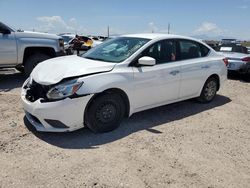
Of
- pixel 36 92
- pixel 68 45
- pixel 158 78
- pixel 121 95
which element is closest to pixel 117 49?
pixel 158 78

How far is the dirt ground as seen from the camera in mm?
3574

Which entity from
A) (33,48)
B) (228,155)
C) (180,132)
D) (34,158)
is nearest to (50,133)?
(34,158)

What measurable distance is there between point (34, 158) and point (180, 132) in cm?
246

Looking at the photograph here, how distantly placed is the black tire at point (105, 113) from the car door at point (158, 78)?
36 centimetres

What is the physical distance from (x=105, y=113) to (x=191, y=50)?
Result: 269 cm

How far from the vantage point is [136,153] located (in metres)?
4.25

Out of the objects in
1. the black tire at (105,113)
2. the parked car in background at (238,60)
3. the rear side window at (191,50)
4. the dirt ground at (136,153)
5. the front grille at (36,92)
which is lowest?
the dirt ground at (136,153)

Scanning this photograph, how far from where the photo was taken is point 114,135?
482 centimetres

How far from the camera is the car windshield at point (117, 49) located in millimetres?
5270

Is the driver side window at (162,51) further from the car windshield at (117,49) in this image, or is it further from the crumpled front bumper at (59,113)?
the crumpled front bumper at (59,113)

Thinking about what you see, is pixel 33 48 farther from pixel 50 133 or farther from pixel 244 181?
pixel 244 181

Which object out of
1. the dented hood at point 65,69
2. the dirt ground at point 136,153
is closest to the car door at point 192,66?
the dirt ground at point 136,153

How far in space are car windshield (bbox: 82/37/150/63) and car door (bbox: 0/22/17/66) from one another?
3.45 metres

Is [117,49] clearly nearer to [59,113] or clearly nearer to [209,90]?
[59,113]
